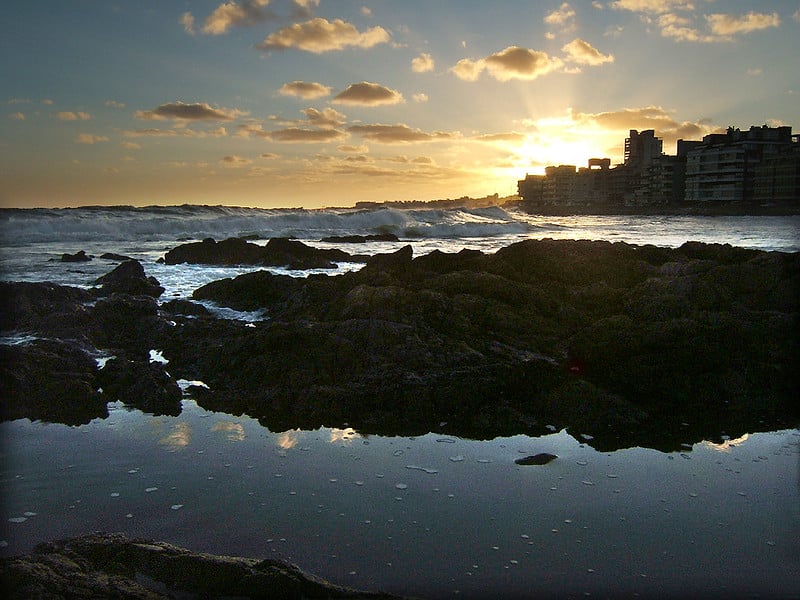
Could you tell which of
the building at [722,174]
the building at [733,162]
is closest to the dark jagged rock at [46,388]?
the building at [722,174]

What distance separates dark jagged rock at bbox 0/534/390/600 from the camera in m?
3.07

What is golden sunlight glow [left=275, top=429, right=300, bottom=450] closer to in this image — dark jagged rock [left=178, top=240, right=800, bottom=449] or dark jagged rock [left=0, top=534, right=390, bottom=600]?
dark jagged rock [left=178, top=240, right=800, bottom=449]

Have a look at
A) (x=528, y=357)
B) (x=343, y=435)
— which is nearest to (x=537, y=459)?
(x=343, y=435)

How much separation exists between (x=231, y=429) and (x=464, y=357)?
271 cm

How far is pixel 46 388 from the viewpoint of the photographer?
6.46 metres

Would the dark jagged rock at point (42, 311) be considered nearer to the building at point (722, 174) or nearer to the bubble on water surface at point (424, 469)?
the bubble on water surface at point (424, 469)

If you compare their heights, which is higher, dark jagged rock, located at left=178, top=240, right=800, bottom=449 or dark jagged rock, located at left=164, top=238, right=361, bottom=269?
dark jagged rock, located at left=164, top=238, right=361, bottom=269

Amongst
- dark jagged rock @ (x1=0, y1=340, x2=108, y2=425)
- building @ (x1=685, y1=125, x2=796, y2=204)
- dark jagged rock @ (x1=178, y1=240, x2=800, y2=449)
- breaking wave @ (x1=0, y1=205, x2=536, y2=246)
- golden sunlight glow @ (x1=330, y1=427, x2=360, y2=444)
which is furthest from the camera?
building @ (x1=685, y1=125, x2=796, y2=204)

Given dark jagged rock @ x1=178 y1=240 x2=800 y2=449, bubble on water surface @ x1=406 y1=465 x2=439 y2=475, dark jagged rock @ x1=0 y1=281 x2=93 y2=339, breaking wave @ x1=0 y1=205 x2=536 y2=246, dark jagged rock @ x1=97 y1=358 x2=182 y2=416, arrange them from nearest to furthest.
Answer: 1. bubble on water surface @ x1=406 y1=465 x2=439 y2=475
2. dark jagged rock @ x1=178 y1=240 x2=800 y2=449
3. dark jagged rock @ x1=97 y1=358 x2=182 y2=416
4. dark jagged rock @ x1=0 y1=281 x2=93 y2=339
5. breaking wave @ x1=0 y1=205 x2=536 y2=246

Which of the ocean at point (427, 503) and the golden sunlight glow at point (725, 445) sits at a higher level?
the golden sunlight glow at point (725, 445)

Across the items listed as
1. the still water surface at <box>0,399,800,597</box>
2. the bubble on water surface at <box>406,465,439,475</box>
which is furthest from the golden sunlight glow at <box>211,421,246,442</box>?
the bubble on water surface at <box>406,465,439,475</box>

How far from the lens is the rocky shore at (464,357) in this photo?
6.09 m

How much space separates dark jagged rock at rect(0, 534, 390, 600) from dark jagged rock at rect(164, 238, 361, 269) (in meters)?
16.1

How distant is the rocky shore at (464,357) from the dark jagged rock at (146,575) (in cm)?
250
